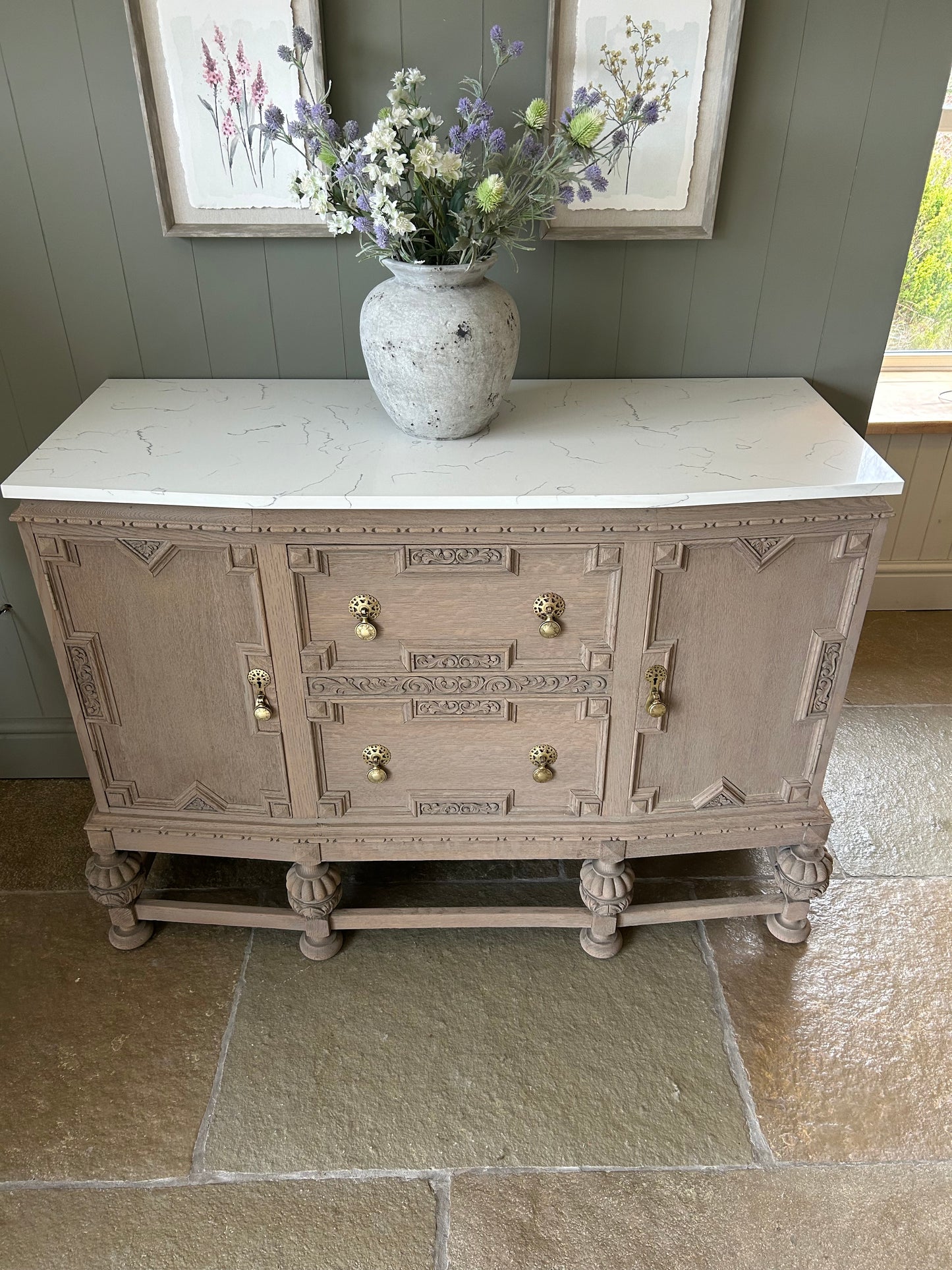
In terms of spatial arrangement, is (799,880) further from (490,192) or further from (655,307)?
(490,192)

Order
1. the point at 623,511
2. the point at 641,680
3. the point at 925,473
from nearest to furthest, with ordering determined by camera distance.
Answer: the point at 623,511, the point at 641,680, the point at 925,473

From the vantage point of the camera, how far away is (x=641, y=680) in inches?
69.6

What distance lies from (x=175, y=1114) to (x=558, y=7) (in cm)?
206

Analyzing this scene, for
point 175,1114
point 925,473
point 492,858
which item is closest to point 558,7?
point 492,858

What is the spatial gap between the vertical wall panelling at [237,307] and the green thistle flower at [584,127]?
26.3 inches

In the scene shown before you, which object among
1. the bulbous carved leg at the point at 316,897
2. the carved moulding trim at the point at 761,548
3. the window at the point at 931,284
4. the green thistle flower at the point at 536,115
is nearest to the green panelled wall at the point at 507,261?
the green thistle flower at the point at 536,115

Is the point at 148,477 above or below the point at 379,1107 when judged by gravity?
above

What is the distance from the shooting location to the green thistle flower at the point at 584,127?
1.55m

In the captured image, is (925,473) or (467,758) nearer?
(467,758)

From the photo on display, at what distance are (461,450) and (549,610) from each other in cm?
32

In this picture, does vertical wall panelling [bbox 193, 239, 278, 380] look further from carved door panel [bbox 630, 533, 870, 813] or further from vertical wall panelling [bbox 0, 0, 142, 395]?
carved door panel [bbox 630, 533, 870, 813]

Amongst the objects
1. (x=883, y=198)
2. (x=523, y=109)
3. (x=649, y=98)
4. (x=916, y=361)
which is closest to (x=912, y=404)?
(x=916, y=361)

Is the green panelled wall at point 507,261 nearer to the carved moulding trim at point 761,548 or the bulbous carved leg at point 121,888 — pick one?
the carved moulding trim at point 761,548

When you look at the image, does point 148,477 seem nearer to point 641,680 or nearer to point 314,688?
point 314,688
